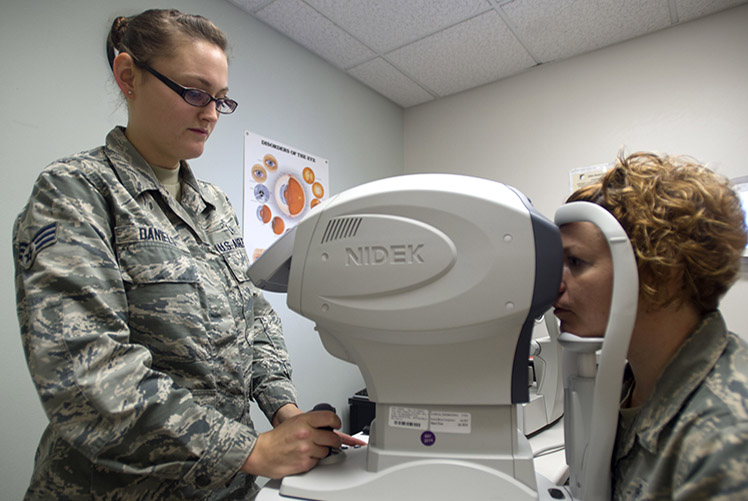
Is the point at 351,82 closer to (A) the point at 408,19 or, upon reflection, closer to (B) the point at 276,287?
(A) the point at 408,19

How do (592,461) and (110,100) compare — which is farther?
(110,100)

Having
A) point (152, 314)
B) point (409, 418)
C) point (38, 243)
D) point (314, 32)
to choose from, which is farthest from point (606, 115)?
point (38, 243)

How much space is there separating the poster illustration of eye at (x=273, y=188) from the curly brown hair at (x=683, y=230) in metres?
1.70

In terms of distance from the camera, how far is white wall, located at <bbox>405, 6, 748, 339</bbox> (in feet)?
7.30

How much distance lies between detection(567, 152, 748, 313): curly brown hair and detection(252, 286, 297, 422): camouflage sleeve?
0.71m

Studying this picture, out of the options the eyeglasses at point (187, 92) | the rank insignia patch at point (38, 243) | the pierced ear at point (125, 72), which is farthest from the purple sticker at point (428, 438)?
the pierced ear at point (125, 72)

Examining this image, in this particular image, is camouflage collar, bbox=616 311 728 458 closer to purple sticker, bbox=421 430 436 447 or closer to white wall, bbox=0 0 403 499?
purple sticker, bbox=421 430 436 447

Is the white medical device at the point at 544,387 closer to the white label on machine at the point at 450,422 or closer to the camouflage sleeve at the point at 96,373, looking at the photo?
the white label on machine at the point at 450,422

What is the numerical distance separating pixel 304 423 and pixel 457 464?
0.77ft

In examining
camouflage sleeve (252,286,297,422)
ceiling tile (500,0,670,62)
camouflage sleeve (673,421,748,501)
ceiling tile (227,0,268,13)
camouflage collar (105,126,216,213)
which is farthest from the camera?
ceiling tile (500,0,670,62)

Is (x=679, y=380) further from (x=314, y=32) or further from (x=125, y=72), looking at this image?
(x=314, y=32)

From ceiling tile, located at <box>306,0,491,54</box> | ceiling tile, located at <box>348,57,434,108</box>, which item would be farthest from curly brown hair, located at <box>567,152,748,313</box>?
ceiling tile, located at <box>348,57,434,108</box>

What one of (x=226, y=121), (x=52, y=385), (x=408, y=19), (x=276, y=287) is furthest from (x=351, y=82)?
(x=52, y=385)

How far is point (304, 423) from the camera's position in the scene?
660mm
